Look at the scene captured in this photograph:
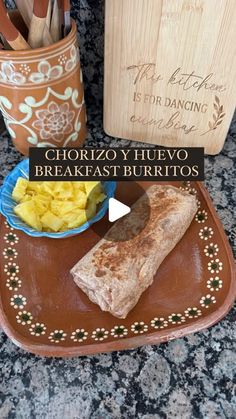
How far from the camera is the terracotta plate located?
52 centimetres

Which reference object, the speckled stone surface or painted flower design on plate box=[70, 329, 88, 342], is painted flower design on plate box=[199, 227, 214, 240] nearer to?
the speckled stone surface

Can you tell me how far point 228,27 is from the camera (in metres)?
0.56

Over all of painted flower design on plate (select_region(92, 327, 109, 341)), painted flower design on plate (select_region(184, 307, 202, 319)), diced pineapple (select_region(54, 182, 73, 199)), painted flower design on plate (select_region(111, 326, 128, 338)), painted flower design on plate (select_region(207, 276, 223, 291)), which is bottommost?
painted flower design on plate (select_region(92, 327, 109, 341))

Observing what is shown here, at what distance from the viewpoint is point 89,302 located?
56 centimetres

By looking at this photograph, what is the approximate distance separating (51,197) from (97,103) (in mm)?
298

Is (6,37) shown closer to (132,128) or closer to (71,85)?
(71,85)

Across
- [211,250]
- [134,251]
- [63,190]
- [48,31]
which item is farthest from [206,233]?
[48,31]

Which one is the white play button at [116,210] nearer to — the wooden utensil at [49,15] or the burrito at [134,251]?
the burrito at [134,251]

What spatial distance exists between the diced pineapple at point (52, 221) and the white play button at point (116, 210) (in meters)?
0.08

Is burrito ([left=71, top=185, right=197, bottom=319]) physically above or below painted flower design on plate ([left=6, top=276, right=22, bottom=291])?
above

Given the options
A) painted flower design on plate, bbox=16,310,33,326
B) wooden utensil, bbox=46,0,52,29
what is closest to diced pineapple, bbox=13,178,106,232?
painted flower design on plate, bbox=16,310,33,326

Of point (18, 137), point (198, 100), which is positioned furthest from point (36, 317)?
point (198, 100)

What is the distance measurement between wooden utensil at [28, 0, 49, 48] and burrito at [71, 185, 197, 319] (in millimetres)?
285

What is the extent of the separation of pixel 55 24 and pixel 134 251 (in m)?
0.36
